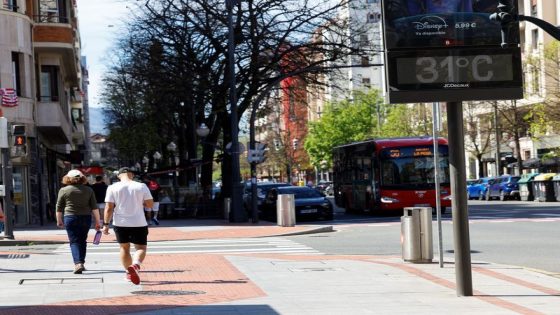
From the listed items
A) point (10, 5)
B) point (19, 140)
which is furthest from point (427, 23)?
point (10, 5)

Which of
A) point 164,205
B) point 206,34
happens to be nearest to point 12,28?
point 206,34

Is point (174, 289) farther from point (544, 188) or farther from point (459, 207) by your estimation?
point (544, 188)

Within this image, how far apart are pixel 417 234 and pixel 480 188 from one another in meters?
49.2

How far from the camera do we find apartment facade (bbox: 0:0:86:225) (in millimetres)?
37344

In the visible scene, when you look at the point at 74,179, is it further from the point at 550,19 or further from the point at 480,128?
the point at 480,128

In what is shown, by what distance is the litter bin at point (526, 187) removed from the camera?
56.5 meters

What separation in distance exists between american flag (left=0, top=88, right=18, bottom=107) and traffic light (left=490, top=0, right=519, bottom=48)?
87.0 ft

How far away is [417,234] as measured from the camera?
687 inches

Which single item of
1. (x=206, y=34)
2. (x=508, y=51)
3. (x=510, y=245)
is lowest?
(x=510, y=245)

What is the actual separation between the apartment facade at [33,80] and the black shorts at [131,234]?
19.9 meters

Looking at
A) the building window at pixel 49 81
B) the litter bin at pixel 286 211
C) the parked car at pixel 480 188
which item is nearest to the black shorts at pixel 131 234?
the litter bin at pixel 286 211

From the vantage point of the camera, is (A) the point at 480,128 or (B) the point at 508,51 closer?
(B) the point at 508,51

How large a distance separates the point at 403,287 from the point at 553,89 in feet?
171

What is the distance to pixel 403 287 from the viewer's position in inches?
536
